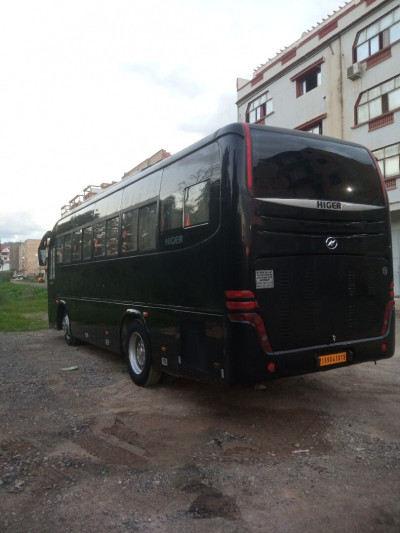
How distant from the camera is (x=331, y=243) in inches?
187

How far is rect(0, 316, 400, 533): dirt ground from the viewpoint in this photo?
9.68 ft

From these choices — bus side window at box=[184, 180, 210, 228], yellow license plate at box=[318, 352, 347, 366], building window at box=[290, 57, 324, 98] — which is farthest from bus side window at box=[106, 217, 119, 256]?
building window at box=[290, 57, 324, 98]

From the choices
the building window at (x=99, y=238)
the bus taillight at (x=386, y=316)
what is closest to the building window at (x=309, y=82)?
the building window at (x=99, y=238)

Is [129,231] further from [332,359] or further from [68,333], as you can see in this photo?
[68,333]

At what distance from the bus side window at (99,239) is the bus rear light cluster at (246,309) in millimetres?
3863

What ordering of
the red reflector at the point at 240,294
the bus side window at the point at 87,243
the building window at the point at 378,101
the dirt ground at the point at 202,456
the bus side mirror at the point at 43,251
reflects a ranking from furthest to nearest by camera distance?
1. the building window at the point at 378,101
2. the bus side mirror at the point at 43,251
3. the bus side window at the point at 87,243
4. the red reflector at the point at 240,294
5. the dirt ground at the point at 202,456

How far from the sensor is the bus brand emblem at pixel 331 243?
15.5 ft

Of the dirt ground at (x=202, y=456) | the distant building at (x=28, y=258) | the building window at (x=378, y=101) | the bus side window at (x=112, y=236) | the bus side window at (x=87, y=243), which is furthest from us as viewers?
the distant building at (x=28, y=258)

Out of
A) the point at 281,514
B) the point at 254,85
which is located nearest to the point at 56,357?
the point at 281,514

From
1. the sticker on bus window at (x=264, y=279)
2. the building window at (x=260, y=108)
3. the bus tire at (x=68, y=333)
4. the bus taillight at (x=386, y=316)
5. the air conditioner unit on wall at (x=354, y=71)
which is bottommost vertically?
the bus tire at (x=68, y=333)

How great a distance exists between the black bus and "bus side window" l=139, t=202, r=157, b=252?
0.10ft

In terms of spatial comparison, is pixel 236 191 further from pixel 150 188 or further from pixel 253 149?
pixel 150 188

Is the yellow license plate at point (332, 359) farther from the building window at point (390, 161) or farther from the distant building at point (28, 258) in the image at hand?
the distant building at point (28, 258)

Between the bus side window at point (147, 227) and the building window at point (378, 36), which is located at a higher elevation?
the building window at point (378, 36)
